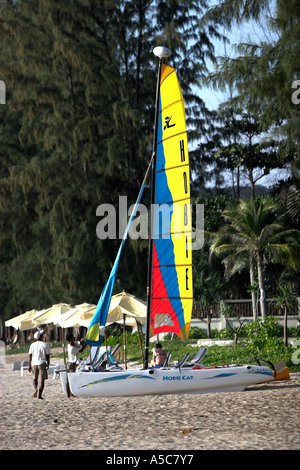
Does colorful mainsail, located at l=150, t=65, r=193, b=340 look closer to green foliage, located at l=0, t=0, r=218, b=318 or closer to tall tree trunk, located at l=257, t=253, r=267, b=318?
tall tree trunk, located at l=257, t=253, r=267, b=318

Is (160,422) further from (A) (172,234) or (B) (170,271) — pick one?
(A) (172,234)

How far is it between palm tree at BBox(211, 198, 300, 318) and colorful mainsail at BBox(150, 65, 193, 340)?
453 inches

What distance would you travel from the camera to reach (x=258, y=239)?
88.1 feet

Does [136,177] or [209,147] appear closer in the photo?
[136,177]

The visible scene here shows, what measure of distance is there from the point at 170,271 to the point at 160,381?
236 centimetres

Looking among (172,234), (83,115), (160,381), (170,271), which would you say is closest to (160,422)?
(160,381)

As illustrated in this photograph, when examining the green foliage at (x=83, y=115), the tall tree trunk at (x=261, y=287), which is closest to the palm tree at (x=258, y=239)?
the tall tree trunk at (x=261, y=287)

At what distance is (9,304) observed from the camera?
44.2 meters

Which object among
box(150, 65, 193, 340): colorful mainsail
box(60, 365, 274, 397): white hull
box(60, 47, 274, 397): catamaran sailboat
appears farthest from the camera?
box(150, 65, 193, 340): colorful mainsail

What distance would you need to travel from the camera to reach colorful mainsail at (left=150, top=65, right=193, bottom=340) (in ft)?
49.2

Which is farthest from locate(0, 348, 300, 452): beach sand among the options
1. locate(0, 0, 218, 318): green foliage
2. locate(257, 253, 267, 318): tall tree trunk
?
locate(0, 0, 218, 318): green foliage

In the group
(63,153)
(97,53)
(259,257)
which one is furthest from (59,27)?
(259,257)

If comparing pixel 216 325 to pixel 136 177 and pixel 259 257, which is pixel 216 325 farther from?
pixel 136 177
